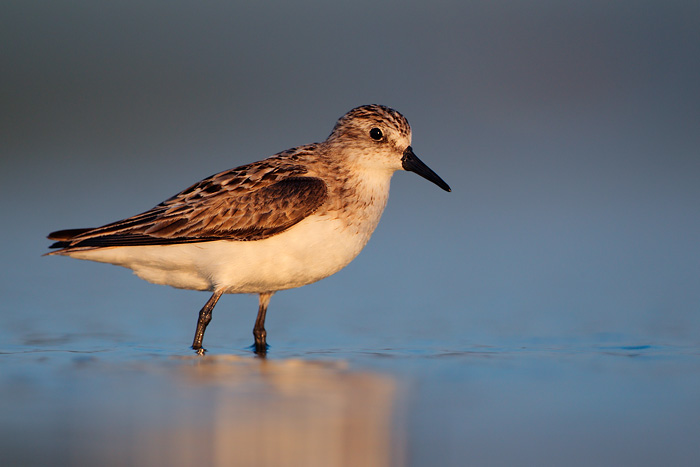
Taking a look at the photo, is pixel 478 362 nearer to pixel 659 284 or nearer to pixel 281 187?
pixel 281 187

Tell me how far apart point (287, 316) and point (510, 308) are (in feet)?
8.29

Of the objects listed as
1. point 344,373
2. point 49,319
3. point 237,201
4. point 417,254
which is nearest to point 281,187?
point 237,201

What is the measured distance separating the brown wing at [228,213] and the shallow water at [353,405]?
1.06m

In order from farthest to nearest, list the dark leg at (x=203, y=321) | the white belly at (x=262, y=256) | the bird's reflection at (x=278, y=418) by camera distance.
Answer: the dark leg at (x=203, y=321) → the white belly at (x=262, y=256) → the bird's reflection at (x=278, y=418)

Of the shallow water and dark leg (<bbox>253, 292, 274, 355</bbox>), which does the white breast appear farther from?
the shallow water

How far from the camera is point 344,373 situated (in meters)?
7.79

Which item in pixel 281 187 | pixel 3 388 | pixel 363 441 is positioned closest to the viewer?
pixel 363 441

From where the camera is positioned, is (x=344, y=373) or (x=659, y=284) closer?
(x=344, y=373)

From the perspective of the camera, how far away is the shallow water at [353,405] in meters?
5.51

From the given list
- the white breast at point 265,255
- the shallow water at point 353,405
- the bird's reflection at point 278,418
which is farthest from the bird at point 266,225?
the bird's reflection at point 278,418

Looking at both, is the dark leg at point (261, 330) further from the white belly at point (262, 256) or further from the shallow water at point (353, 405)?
the white belly at point (262, 256)

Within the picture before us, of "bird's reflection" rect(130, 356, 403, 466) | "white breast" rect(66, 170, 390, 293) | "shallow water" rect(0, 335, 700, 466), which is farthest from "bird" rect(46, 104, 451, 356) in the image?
"bird's reflection" rect(130, 356, 403, 466)

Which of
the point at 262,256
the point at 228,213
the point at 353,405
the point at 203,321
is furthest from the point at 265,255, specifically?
the point at 353,405

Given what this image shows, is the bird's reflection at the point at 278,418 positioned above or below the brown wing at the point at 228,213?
below
